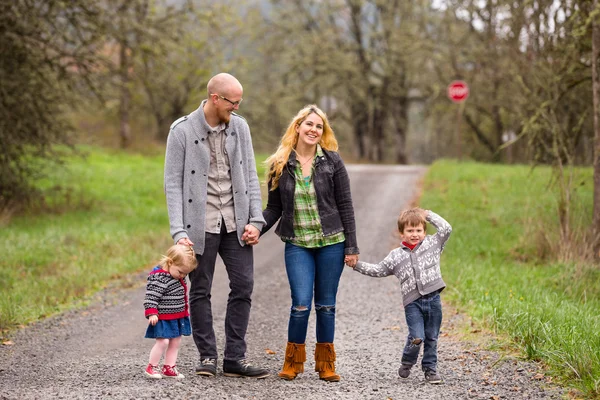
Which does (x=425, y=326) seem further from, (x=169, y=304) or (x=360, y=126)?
(x=360, y=126)

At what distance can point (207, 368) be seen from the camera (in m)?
5.47

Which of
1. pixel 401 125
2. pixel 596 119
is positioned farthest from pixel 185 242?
pixel 401 125

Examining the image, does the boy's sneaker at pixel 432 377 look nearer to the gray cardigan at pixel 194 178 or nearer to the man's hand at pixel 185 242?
the gray cardigan at pixel 194 178

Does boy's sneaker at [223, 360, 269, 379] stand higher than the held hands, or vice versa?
the held hands

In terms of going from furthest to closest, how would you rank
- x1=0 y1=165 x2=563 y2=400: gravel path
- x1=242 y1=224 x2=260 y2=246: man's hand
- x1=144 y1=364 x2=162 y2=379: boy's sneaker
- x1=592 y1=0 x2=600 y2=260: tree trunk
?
1. x1=592 y1=0 x2=600 y2=260: tree trunk
2. x1=242 y1=224 x2=260 y2=246: man's hand
3. x1=144 y1=364 x2=162 y2=379: boy's sneaker
4. x1=0 y1=165 x2=563 y2=400: gravel path

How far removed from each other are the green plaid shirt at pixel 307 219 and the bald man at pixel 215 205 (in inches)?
11.6

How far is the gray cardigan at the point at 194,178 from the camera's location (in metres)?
5.37

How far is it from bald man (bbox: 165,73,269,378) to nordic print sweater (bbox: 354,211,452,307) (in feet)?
2.98

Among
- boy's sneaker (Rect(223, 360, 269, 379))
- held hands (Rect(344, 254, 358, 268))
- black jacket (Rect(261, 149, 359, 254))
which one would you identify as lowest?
boy's sneaker (Rect(223, 360, 269, 379))

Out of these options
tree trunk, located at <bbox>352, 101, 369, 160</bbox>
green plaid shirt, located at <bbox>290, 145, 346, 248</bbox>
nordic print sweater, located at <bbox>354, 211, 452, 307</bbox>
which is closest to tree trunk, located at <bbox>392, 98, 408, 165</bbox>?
tree trunk, located at <bbox>352, 101, 369, 160</bbox>

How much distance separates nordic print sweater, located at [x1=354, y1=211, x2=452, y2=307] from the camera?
548 centimetres

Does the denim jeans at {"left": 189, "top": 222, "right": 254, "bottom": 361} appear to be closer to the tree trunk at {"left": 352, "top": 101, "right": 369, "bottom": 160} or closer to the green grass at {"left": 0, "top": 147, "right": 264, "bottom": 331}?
the green grass at {"left": 0, "top": 147, "right": 264, "bottom": 331}

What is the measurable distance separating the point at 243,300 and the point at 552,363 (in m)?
2.27

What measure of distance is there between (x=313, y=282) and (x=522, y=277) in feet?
16.0
